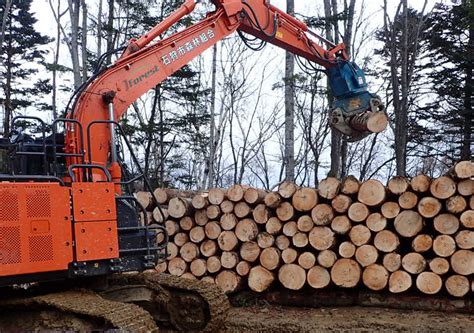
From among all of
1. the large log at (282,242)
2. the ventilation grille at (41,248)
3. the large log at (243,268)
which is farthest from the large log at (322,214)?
the ventilation grille at (41,248)

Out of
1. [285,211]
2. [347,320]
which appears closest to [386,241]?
[347,320]

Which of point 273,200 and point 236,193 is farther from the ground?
point 236,193

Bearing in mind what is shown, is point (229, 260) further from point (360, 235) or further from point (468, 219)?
point (468, 219)

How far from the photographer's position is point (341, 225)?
259 inches

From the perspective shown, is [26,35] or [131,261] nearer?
[131,261]

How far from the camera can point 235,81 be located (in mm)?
22891

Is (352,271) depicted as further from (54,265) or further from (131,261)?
(54,265)

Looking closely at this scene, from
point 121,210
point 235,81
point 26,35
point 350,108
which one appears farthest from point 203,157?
point 121,210

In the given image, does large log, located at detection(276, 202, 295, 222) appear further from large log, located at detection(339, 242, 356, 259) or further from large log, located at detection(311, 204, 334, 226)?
large log, located at detection(339, 242, 356, 259)

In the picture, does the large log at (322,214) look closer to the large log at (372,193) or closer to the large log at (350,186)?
the large log at (350,186)

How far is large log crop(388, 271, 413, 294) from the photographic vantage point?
20.4 feet

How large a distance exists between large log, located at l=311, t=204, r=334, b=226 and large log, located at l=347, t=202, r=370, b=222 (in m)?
0.24

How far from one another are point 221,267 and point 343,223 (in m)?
1.80

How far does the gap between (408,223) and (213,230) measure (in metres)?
2.57
